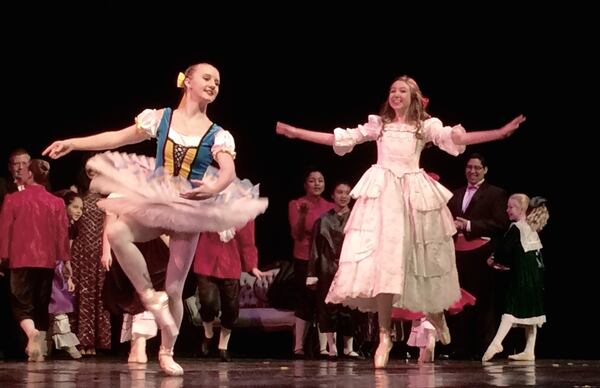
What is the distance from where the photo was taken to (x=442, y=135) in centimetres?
593

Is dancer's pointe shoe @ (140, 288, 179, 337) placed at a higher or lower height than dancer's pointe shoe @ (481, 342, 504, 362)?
higher

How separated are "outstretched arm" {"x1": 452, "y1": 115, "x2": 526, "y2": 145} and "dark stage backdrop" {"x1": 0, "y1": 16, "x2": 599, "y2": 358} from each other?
353cm

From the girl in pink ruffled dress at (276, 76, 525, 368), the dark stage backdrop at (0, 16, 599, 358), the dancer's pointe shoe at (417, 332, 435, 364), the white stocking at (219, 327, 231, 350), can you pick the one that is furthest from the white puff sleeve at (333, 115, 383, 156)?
the dark stage backdrop at (0, 16, 599, 358)

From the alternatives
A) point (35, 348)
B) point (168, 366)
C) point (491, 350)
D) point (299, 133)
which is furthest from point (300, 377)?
point (491, 350)

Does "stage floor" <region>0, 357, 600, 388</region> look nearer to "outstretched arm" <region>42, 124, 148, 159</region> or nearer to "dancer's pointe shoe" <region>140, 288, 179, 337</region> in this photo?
"dancer's pointe shoe" <region>140, 288, 179, 337</region>

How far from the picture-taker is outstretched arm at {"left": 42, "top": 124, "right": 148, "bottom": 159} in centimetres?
462

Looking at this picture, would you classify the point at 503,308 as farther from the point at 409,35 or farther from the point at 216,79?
the point at 216,79

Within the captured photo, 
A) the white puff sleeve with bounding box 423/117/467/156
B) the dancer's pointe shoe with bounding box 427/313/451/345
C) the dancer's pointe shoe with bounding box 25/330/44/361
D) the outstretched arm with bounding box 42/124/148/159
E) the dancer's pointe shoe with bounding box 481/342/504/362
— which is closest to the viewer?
the outstretched arm with bounding box 42/124/148/159

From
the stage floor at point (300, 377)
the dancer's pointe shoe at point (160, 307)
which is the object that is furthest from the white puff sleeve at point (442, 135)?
the dancer's pointe shoe at point (160, 307)

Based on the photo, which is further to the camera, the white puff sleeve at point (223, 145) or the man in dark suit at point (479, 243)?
the man in dark suit at point (479, 243)

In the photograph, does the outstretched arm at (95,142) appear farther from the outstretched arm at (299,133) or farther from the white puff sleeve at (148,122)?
the outstretched arm at (299,133)

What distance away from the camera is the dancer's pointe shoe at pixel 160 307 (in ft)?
15.2

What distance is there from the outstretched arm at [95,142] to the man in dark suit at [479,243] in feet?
11.0

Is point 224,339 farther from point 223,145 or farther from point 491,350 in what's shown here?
point 223,145
